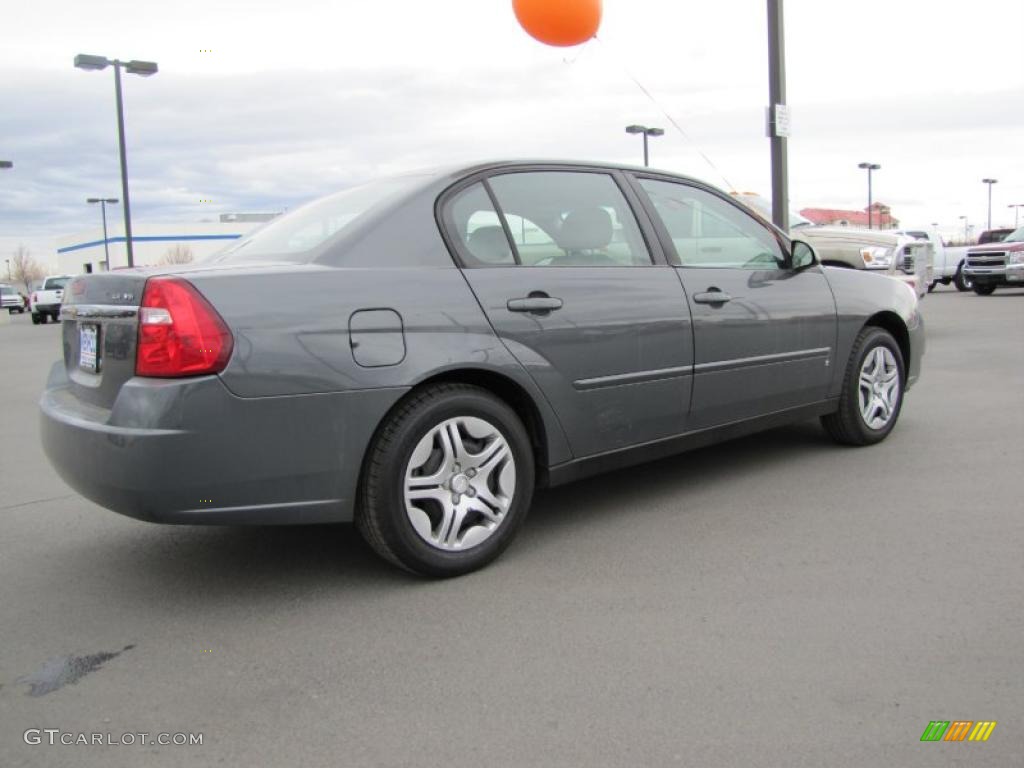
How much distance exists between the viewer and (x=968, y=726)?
224cm

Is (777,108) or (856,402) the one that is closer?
(856,402)

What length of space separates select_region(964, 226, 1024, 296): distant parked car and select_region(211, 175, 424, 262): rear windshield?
778 inches

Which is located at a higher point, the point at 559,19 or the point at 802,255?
the point at 559,19

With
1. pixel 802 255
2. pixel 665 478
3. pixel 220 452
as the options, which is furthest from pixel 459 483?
pixel 802 255

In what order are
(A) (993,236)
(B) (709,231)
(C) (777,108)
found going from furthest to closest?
(A) (993,236) < (C) (777,108) < (B) (709,231)

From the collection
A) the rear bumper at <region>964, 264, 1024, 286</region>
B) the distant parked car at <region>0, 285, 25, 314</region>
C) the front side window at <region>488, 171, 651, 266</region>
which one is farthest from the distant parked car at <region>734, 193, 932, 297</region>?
the distant parked car at <region>0, 285, 25, 314</region>

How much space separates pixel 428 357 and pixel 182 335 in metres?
0.81

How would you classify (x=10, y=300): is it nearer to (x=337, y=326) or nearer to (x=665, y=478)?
(x=665, y=478)

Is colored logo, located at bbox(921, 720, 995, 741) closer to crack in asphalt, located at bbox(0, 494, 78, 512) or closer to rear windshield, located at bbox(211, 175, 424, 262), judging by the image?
rear windshield, located at bbox(211, 175, 424, 262)

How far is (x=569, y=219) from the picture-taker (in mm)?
3865

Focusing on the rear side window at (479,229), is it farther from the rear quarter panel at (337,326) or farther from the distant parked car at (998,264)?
the distant parked car at (998,264)

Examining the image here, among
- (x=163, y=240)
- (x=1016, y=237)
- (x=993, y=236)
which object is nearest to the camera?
(x=1016, y=237)

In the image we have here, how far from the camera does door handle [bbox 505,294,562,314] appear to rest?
3432mm

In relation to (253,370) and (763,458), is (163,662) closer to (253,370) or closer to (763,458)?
(253,370)
